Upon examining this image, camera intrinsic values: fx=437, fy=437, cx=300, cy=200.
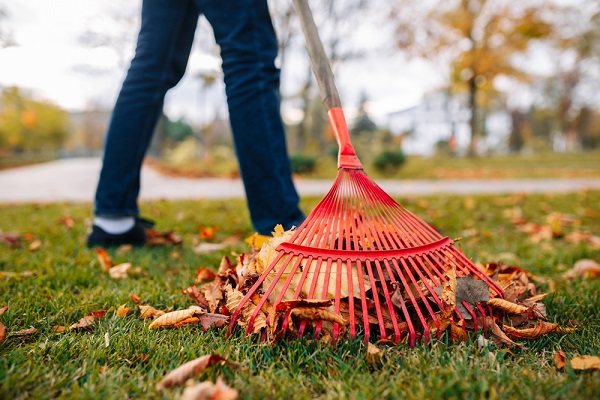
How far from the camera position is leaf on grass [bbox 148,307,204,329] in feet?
4.20

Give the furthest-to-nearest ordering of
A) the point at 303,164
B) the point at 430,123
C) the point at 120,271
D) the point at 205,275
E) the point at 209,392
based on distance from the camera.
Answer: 1. the point at 430,123
2. the point at 303,164
3. the point at 120,271
4. the point at 205,275
5. the point at 209,392

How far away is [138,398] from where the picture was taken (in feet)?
3.02

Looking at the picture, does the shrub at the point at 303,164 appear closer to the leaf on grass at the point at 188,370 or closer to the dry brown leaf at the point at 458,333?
the dry brown leaf at the point at 458,333

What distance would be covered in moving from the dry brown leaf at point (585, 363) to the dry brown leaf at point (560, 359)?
3 centimetres

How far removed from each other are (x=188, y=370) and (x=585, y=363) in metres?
0.92

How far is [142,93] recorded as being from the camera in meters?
2.11

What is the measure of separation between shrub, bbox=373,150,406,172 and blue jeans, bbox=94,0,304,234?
8156mm

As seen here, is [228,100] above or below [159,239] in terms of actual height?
above

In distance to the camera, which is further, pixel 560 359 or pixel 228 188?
pixel 228 188

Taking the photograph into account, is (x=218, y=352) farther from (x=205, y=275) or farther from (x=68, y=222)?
(x=68, y=222)

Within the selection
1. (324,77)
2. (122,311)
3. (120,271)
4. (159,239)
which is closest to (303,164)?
(159,239)

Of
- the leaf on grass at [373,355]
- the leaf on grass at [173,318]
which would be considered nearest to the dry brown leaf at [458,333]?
the leaf on grass at [373,355]

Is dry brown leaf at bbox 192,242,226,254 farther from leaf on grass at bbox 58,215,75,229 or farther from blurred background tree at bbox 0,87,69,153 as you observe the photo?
blurred background tree at bbox 0,87,69,153

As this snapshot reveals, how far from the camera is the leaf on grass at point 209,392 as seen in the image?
869 millimetres
